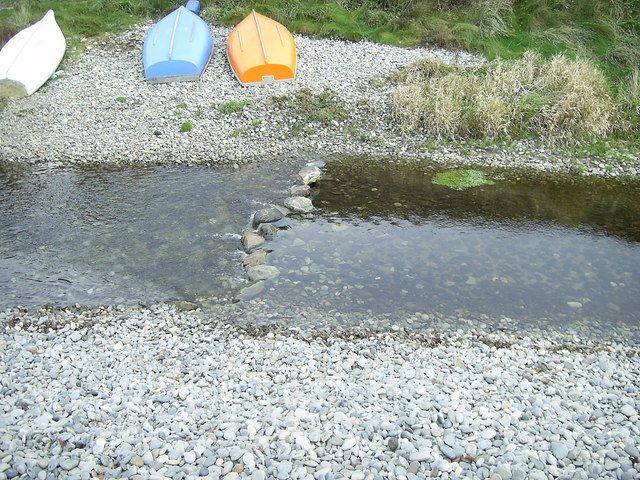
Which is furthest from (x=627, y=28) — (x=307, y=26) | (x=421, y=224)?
(x=421, y=224)

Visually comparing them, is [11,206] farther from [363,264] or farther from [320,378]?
[320,378]

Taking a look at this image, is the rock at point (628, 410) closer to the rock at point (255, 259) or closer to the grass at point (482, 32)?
the rock at point (255, 259)

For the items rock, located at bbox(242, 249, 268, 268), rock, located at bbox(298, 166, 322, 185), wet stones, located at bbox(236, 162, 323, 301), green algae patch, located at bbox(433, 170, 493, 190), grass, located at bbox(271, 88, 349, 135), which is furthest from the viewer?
grass, located at bbox(271, 88, 349, 135)

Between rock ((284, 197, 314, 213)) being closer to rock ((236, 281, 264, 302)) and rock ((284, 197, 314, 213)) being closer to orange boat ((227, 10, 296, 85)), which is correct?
rock ((236, 281, 264, 302))

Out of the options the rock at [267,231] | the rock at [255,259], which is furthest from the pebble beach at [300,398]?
the rock at [267,231]

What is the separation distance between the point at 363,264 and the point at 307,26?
12.5 m

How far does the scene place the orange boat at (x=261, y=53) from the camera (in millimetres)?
14820

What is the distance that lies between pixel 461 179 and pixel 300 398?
25.0ft

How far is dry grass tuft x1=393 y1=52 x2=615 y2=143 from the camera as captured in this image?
13102 mm

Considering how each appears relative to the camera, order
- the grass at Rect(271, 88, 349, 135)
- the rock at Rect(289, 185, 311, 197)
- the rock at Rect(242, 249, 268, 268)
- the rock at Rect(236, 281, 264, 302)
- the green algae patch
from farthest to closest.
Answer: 1. the grass at Rect(271, 88, 349, 135)
2. the green algae patch
3. the rock at Rect(289, 185, 311, 197)
4. the rock at Rect(242, 249, 268, 268)
5. the rock at Rect(236, 281, 264, 302)

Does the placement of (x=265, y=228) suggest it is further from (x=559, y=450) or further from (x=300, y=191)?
(x=559, y=450)

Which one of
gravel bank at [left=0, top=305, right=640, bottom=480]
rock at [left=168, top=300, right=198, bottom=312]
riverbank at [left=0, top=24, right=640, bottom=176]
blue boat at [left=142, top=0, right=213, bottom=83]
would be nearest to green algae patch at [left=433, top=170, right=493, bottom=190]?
riverbank at [left=0, top=24, right=640, bottom=176]

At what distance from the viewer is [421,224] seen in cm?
1009

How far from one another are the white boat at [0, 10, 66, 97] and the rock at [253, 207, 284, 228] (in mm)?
8863
